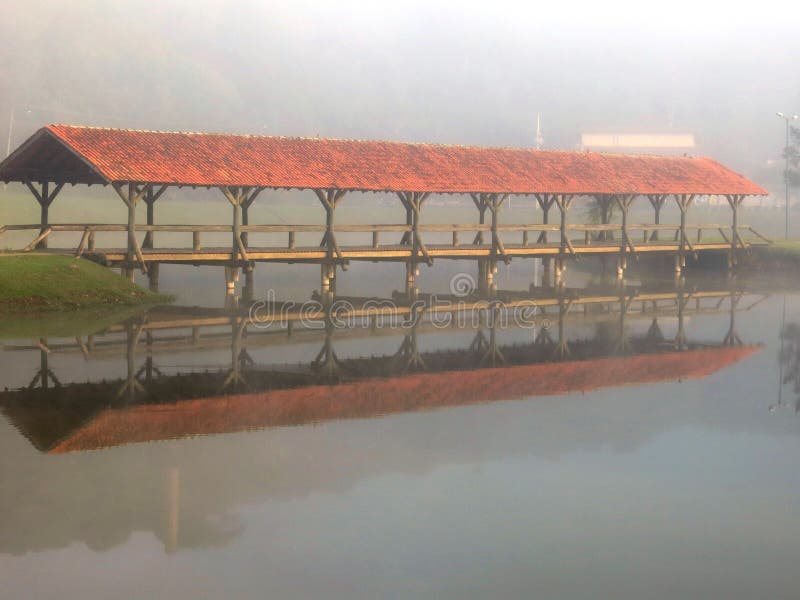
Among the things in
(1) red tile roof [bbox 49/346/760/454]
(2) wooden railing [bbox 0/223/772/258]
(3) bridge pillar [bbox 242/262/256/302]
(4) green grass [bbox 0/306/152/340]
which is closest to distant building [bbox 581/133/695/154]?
(2) wooden railing [bbox 0/223/772/258]

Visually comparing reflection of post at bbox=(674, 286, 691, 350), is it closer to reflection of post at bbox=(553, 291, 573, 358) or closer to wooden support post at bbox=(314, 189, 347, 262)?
reflection of post at bbox=(553, 291, 573, 358)

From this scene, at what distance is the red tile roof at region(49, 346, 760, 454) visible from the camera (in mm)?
13891

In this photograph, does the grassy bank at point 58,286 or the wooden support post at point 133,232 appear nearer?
the grassy bank at point 58,286

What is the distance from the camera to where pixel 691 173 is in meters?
46.4

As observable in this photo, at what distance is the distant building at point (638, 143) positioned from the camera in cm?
14112

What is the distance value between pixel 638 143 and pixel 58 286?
405 feet

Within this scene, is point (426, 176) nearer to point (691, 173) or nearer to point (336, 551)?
point (691, 173)

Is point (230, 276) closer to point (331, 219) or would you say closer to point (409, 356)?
point (331, 219)

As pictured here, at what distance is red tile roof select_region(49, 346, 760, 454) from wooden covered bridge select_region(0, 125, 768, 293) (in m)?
12.9

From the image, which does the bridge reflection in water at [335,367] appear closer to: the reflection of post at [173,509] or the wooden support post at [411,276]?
the reflection of post at [173,509]

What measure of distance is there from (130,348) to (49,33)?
160 m

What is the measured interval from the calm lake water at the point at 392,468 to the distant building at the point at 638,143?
12152 cm

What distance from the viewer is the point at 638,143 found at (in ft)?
468

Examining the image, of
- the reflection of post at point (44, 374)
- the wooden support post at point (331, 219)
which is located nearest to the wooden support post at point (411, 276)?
the wooden support post at point (331, 219)
